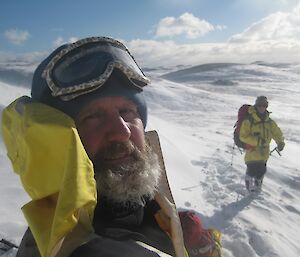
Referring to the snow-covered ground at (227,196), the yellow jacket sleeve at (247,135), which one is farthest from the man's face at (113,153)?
the yellow jacket sleeve at (247,135)

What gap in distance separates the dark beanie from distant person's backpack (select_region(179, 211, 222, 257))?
2.74 feet

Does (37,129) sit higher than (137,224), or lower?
higher

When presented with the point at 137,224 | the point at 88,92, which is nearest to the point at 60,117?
the point at 88,92

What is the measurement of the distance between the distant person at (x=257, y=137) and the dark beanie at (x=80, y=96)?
511 cm

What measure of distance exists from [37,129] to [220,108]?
70.7 feet

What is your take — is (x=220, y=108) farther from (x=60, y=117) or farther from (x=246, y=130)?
(x=60, y=117)

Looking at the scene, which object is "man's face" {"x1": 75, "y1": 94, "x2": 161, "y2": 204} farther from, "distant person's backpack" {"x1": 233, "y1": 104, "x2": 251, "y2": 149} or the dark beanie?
"distant person's backpack" {"x1": 233, "y1": 104, "x2": 251, "y2": 149}

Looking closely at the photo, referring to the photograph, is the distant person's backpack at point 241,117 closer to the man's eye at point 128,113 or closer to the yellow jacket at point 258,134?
the yellow jacket at point 258,134

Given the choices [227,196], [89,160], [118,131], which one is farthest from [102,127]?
[227,196]

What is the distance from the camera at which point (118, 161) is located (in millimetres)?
1375

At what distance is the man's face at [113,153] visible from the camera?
1.34m

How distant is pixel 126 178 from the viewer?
1368 millimetres

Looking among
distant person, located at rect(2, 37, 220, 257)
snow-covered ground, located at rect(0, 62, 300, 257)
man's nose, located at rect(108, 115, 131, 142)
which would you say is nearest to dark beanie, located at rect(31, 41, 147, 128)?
distant person, located at rect(2, 37, 220, 257)

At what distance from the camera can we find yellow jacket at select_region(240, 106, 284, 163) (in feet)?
20.8
